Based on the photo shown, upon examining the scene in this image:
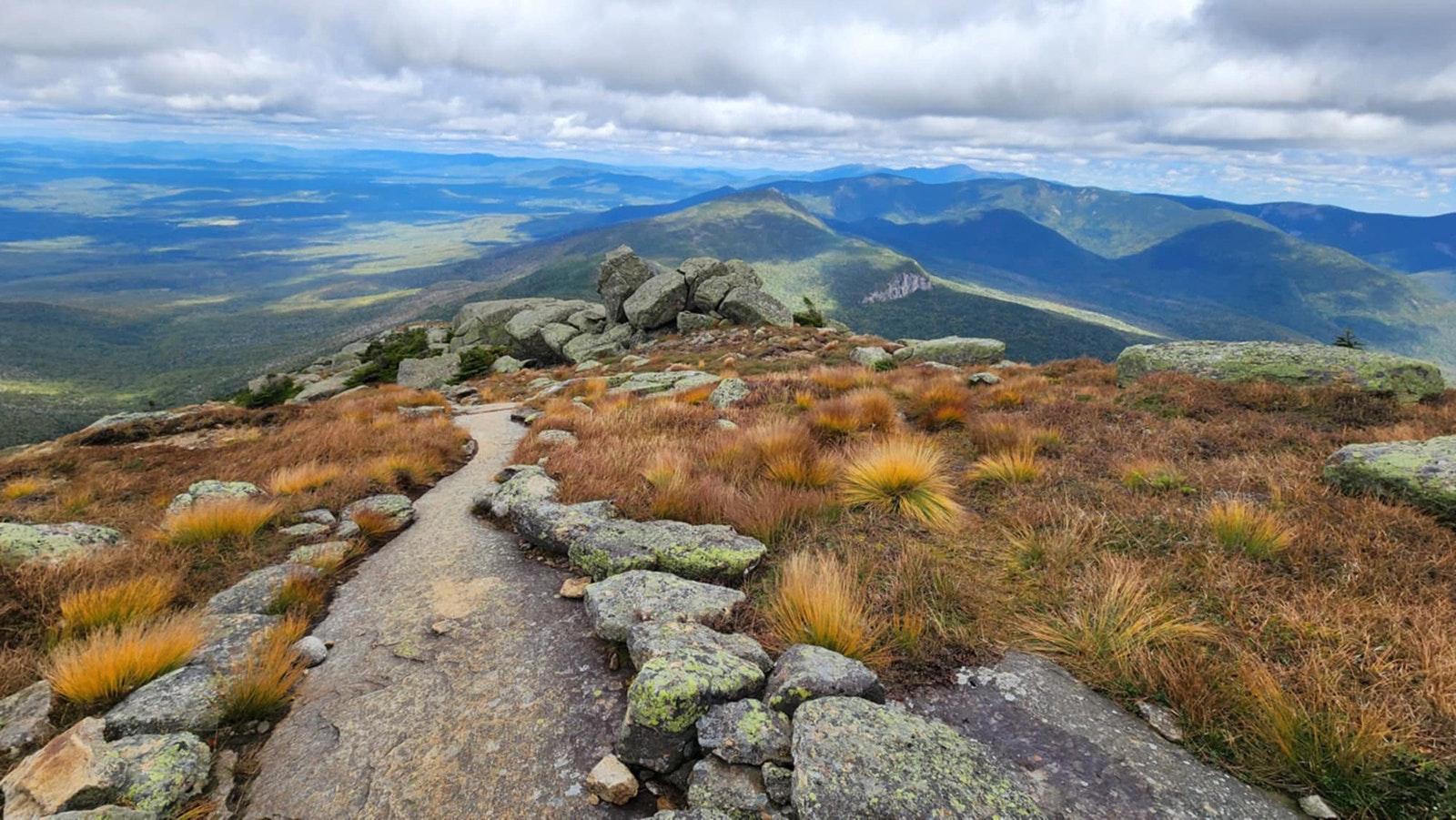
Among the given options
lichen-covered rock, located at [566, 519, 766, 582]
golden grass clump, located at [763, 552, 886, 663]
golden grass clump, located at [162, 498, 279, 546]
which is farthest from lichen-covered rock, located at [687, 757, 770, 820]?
golden grass clump, located at [162, 498, 279, 546]

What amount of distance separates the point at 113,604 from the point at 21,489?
9.46 meters

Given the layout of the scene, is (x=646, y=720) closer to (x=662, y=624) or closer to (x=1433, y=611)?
(x=662, y=624)

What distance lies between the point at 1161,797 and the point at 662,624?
11.6 feet

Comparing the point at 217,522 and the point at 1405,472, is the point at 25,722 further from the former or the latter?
the point at 1405,472

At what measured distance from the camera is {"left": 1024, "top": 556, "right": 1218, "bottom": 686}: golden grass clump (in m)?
4.45

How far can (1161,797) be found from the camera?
3441 millimetres

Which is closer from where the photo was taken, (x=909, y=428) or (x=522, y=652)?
(x=522, y=652)

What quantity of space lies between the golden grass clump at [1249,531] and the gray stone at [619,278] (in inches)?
1594

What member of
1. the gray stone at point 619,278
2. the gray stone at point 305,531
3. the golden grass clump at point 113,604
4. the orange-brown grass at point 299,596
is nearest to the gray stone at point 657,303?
the gray stone at point 619,278

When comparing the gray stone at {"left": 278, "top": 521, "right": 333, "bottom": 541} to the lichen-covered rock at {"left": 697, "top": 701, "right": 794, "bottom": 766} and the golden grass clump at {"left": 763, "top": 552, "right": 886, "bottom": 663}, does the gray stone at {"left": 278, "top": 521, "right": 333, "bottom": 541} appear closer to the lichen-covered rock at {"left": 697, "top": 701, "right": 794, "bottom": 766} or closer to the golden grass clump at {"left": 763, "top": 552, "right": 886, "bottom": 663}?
the golden grass clump at {"left": 763, "top": 552, "right": 886, "bottom": 663}

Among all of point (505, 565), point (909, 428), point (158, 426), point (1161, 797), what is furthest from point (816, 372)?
point (158, 426)

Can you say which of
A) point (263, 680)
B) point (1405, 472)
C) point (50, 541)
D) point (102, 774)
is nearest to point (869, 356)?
point (1405, 472)

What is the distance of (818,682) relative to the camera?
13.5ft

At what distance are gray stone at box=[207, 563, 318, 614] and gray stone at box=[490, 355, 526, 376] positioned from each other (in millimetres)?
28955
